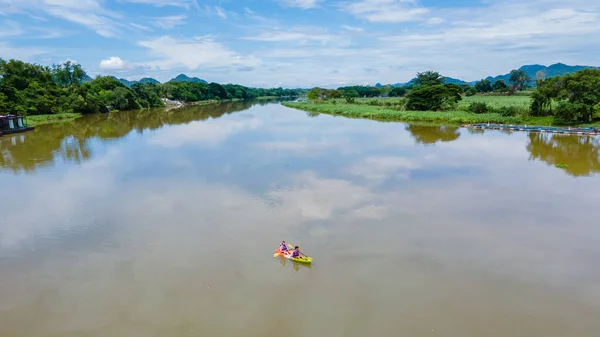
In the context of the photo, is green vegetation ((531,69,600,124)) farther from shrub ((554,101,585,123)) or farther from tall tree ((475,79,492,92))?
tall tree ((475,79,492,92))

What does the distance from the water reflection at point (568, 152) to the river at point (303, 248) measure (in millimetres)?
240

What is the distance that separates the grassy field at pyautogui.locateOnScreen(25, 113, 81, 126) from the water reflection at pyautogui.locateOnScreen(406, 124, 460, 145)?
3190 cm

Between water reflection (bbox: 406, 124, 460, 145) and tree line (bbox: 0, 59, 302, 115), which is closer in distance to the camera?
water reflection (bbox: 406, 124, 460, 145)

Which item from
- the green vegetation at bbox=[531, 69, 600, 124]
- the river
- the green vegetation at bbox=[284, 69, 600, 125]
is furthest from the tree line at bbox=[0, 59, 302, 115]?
the green vegetation at bbox=[531, 69, 600, 124]

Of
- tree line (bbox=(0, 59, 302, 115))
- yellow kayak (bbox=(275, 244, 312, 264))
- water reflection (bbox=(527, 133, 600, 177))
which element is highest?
tree line (bbox=(0, 59, 302, 115))

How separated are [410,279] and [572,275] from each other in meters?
3.20

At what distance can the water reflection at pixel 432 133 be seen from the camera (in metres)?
24.0

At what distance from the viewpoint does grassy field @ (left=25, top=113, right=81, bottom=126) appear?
113 feet

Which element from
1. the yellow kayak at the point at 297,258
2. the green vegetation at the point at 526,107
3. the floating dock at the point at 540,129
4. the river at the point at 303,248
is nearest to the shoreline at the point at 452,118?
the green vegetation at the point at 526,107

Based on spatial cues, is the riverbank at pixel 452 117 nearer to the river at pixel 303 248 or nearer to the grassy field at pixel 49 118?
the river at pixel 303 248

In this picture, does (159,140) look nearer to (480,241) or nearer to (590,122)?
(480,241)

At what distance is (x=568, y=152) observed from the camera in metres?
19.1

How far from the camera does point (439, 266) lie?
25.9 feet

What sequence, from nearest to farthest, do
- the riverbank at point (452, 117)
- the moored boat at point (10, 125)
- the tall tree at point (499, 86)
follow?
the moored boat at point (10, 125), the riverbank at point (452, 117), the tall tree at point (499, 86)
